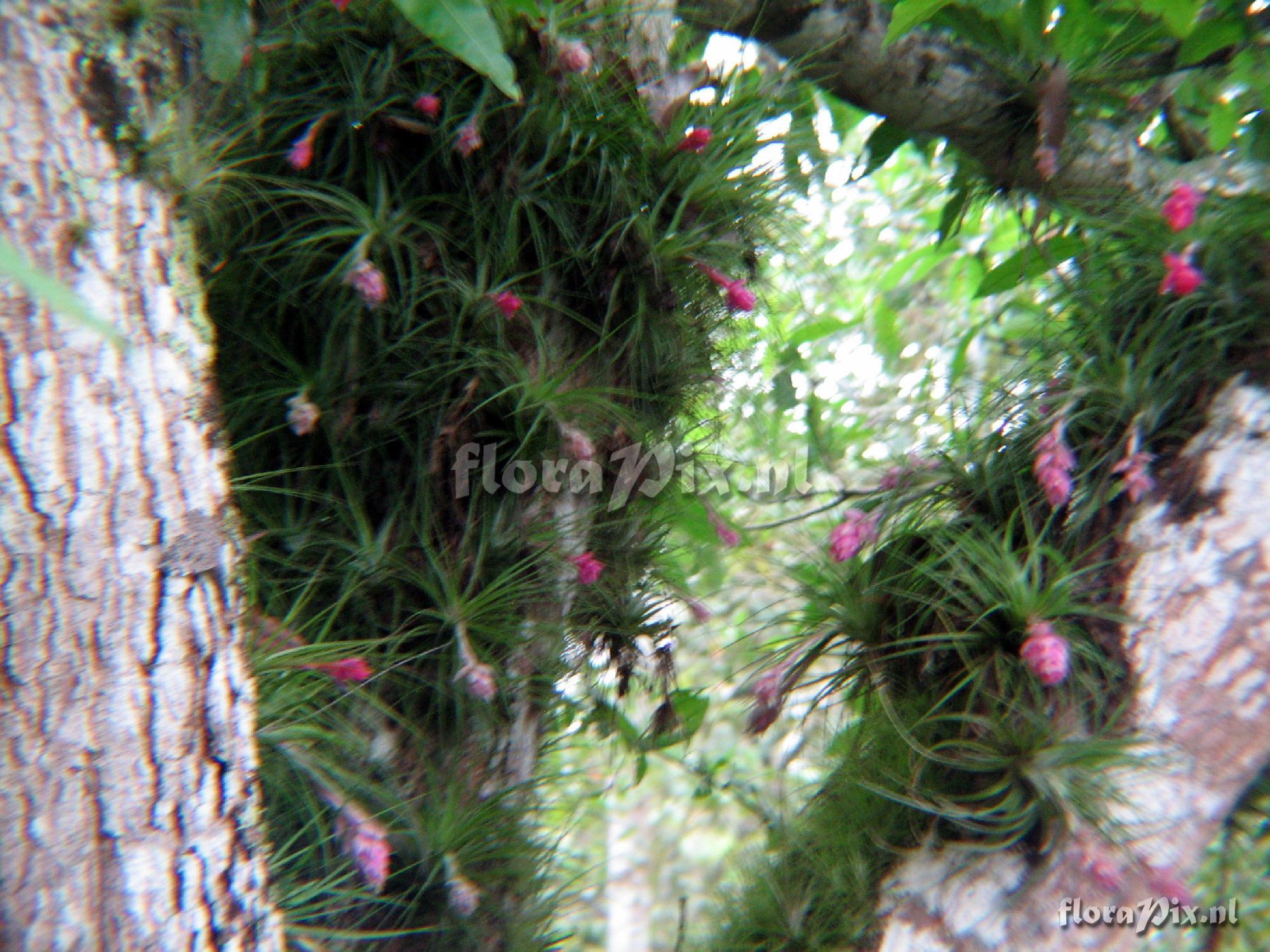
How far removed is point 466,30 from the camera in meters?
0.79

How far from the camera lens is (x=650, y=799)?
4.68 meters

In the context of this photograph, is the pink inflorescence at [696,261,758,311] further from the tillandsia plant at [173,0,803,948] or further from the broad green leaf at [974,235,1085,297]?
the broad green leaf at [974,235,1085,297]

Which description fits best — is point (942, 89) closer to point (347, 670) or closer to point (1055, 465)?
point (1055, 465)

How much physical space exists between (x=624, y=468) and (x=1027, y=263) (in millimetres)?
761

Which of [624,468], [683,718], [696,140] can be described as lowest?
[683,718]

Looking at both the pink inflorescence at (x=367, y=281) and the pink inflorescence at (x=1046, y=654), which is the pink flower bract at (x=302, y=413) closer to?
the pink inflorescence at (x=367, y=281)

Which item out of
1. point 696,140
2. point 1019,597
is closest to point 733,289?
point 696,140

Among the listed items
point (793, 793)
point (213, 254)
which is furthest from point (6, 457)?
point (793, 793)

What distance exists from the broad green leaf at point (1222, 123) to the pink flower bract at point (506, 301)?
1209mm

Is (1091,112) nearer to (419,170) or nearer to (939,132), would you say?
(939,132)

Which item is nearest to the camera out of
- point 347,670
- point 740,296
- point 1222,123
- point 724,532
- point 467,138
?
point 347,670

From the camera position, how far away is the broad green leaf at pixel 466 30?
0.79m

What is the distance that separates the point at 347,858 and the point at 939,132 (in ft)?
4.28

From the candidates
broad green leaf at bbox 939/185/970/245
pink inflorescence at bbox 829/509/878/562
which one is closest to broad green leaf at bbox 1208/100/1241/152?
broad green leaf at bbox 939/185/970/245
